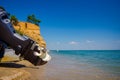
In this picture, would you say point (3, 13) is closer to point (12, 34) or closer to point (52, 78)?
point (12, 34)

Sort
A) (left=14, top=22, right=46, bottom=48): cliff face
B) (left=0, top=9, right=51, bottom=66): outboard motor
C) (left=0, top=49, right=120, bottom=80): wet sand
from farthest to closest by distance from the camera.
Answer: (left=14, top=22, right=46, bottom=48): cliff face, (left=0, top=9, right=51, bottom=66): outboard motor, (left=0, top=49, right=120, bottom=80): wet sand

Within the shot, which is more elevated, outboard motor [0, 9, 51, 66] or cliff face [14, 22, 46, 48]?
cliff face [14, 22, 46, 48]

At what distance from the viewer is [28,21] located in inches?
3780

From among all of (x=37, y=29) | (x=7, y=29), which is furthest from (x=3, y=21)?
(x=37, y=29)

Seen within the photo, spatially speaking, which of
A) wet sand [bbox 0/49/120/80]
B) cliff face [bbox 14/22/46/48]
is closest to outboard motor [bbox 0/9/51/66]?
wet sand [bbox 0/49/120/80]

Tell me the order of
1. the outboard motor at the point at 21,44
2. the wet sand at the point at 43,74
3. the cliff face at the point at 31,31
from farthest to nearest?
the cliff face at the point at 31,31, the outboard motor at the point at 21,44, the wet sand at the point at 43,74

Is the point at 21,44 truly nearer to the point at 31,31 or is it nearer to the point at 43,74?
the point at 43,74

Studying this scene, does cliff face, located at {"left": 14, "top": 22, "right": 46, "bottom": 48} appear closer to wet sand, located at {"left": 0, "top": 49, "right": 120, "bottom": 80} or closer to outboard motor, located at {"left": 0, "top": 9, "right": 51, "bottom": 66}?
wet sand, located at {"left": 0, "top": 49, "right": 120, "bottom": 80}

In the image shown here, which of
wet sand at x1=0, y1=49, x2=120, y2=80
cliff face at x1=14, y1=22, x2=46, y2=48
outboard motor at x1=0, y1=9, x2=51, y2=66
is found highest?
cliff face at x1=14, y1=22, x2=46, y2=48

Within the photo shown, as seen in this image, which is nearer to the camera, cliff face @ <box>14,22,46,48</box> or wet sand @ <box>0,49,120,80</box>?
wet sand @ <box>0,49,120,80</box>

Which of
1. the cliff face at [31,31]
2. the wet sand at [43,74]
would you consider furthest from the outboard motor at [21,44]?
the cliff face at [31,31]

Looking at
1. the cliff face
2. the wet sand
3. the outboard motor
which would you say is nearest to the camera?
the wet sand

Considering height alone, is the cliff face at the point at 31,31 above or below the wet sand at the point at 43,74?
above

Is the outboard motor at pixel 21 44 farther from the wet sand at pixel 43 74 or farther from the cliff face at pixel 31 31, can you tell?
the cliff face at pixel 31 31
